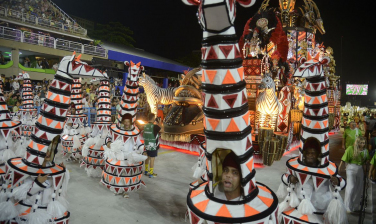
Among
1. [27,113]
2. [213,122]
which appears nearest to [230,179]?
[213,122]

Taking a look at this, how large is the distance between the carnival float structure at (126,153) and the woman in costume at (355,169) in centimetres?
390

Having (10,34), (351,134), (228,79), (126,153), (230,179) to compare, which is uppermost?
(10,34)

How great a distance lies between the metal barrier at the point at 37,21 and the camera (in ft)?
58.0

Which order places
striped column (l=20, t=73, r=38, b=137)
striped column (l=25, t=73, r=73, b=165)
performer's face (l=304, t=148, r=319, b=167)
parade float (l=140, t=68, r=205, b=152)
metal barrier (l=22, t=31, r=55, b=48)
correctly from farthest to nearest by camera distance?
metal barrier (l=22, t=31, r=55, b=48)
parade float (l=140, t=68, r=205, b=152)
striped column (l=20, t=73, r=38, b=137)
performer's face (l=304, t=148, r=319, b=167)
striped column (l=25, t=73, r=73, b=165)

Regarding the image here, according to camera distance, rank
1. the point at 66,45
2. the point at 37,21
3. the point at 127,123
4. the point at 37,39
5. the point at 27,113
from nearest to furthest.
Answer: the point at 127,123, the point at 27,113, the point at 37,39, the point at 37,21, the point at 66,45

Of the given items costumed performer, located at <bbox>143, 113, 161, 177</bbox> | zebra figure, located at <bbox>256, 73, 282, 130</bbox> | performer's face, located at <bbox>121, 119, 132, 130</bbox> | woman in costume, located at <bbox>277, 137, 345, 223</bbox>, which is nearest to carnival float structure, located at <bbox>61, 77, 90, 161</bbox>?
costumed performer, located at <bbox>143, 113, 161, 177</bbox>

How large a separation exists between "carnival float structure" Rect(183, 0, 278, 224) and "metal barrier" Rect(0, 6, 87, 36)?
67.5 ft

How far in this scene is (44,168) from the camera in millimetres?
3123

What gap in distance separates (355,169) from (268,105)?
11.0ft

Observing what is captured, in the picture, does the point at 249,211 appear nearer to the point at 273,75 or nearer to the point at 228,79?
the point at 228,79

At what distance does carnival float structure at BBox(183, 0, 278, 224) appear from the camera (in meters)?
2.07

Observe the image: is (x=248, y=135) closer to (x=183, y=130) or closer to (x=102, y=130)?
(x=102, y=130)

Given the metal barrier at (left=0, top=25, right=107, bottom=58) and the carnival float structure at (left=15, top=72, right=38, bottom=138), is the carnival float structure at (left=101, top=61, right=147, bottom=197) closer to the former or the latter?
the carnival float structure at (left=15, top=72, right=38, bottom=138)

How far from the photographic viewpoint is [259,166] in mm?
7699
